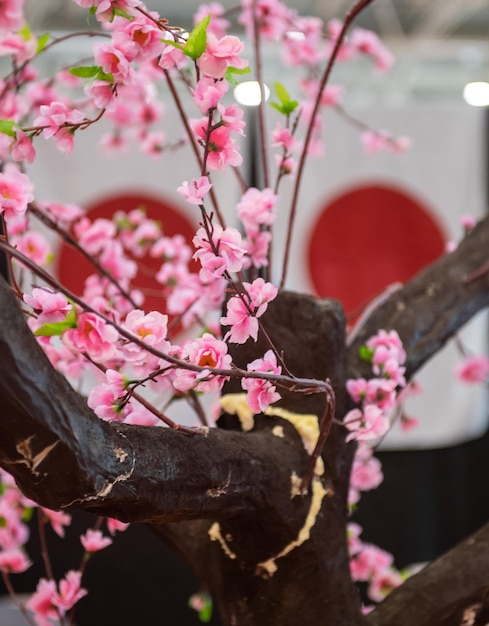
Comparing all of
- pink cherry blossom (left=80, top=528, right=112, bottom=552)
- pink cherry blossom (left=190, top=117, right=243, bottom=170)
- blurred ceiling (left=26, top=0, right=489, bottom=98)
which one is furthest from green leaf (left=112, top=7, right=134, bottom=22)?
blurred ceiling (left=26, top=0, right=489, bottom=98)

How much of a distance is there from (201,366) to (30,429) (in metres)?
0.16

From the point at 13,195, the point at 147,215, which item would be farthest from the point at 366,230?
the point at 13,195

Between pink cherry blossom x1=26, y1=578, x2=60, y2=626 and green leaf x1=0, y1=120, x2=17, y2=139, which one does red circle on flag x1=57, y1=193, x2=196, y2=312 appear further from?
green leaf x1=0, y1=120, x2=17, y2=139

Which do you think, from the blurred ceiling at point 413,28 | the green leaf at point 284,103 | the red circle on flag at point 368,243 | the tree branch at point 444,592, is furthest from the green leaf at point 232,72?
the blurred ceiling at point 413,28

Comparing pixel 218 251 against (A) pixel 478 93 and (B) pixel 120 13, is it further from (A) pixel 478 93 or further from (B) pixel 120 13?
(A) pixel 478 93

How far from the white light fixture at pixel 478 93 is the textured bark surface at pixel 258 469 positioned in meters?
3.54

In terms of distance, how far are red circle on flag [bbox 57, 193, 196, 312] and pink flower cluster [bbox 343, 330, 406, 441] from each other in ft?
6.01

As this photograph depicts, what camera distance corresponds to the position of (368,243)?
10.3 feet

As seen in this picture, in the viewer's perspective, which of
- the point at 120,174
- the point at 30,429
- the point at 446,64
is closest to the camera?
the point at 30,429

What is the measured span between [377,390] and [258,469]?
0.22 m

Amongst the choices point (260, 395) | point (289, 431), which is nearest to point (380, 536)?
point (289, 431)

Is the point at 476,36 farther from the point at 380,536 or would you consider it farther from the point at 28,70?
the point at 28,70

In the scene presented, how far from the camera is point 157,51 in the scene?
2.34 ft

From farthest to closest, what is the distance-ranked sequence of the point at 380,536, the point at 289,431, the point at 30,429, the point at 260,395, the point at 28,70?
the point at 380,536 → the point at 28,70 → the point at 289,431 → the point at 260,395 → the point at 30,429
